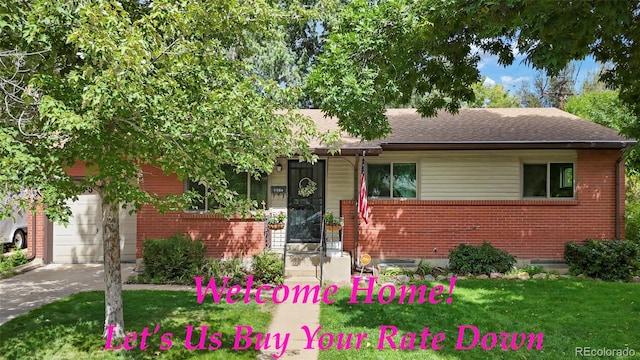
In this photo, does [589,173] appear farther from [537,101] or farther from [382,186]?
[537,101]

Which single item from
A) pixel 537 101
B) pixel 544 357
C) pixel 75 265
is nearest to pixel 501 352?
pixel 544 357

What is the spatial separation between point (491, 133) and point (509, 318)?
5.52 meters

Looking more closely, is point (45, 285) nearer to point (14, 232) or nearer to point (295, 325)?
point (14, 232)

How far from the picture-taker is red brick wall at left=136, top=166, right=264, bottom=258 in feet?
32.2

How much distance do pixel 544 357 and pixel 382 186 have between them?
6001 millimetres

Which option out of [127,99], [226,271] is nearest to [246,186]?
[226,271]

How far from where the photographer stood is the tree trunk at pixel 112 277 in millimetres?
5219

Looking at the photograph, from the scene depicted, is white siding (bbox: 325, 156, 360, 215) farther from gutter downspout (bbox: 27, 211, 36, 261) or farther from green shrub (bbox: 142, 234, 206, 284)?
gutter downspout (bbox: 27, 211, 36, 261)

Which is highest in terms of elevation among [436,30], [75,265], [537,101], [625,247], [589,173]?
[537,101]

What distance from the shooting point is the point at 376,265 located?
9.81 meters

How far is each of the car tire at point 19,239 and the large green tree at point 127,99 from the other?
1153 cm

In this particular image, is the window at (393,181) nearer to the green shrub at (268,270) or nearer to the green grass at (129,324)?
the green shrub at (268,270)

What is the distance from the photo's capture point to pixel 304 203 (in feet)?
34.2

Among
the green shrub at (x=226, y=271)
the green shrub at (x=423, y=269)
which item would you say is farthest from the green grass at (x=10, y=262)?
the green shrub at (x=423, y=269)
